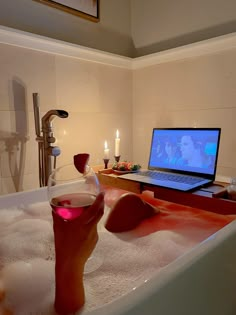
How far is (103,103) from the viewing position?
1.43m

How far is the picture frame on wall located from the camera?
3.97 ft

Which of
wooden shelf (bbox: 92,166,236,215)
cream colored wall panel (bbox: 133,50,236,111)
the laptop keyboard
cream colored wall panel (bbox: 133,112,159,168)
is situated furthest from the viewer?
cream colored wall panel (bbox: 133,112,159,168)

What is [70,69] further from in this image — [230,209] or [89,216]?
[89,216]

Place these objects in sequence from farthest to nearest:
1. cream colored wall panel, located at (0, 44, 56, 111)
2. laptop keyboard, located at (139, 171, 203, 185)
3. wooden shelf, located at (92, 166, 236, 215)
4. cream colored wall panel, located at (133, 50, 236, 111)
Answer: cream colored wall panel, located at (133, 50, 236, 111)
cream colored wall panel, located at (0, 44, 56, 111)
laptop keyboard, located at (139, 171, 203, 185)
wooden shelf, located at (92, 166, 236, 215)

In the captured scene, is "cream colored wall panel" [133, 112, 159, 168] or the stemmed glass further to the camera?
"cream colored wall panel" [133, 112, 159, 168]

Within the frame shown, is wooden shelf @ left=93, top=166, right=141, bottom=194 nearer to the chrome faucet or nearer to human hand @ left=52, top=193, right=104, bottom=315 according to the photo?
the chrome faucet

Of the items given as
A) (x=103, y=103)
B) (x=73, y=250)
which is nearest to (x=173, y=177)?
(x=103, y=103)

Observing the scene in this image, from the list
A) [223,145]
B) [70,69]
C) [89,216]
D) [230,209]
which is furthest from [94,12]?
[89,216]

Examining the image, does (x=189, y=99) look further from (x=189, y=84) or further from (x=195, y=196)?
(x=195, y=196)

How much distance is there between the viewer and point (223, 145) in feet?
3.96

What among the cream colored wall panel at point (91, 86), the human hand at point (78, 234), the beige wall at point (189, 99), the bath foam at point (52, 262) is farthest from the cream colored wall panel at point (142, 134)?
the human hand at point (78, 234)

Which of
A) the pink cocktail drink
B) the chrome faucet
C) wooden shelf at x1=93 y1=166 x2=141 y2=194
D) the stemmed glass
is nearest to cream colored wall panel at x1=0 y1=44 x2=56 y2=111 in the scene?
the chrome faucet

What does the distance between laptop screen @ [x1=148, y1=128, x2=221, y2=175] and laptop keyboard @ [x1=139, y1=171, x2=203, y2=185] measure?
4cm

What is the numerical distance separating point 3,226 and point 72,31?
3.45ft
